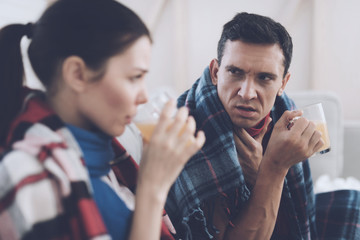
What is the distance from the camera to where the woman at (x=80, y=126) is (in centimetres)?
51

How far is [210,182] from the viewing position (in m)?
1.00

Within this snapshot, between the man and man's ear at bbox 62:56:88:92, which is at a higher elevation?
man's ear at bbox 62:56:88:92

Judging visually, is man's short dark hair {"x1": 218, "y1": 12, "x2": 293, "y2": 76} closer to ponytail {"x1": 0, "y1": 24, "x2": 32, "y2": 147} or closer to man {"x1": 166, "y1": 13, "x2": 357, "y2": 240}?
man {"x1": 166, "y1": 13, "x2": 357, "y2": 240}

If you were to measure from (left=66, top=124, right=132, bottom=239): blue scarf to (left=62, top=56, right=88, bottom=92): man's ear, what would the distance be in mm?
77

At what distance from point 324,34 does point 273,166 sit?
1.96m

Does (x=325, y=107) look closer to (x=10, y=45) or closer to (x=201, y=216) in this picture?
(x=201, y=216)

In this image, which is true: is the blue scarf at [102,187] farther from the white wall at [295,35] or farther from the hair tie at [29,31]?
the white wall at [295,35]

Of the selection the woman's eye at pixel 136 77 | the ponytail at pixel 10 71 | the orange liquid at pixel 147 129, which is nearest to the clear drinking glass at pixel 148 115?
the orange liquid at pixel 147 129

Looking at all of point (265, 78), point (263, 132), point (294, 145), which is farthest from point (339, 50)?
point (294, 145)

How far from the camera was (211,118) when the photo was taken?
1069mm

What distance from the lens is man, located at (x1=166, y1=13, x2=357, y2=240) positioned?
98 centimetres

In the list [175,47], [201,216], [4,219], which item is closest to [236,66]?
[201,216]

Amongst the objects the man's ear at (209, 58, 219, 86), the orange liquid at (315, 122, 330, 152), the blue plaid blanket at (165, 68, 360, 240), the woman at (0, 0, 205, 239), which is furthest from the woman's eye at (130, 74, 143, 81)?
the orange liquid at (315, 122, 330, 152)

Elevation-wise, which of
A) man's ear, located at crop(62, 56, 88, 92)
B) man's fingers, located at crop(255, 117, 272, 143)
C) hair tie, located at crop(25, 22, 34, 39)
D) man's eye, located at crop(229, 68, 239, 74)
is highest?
hair tie, located at crop(25, 22, 34, 39)
